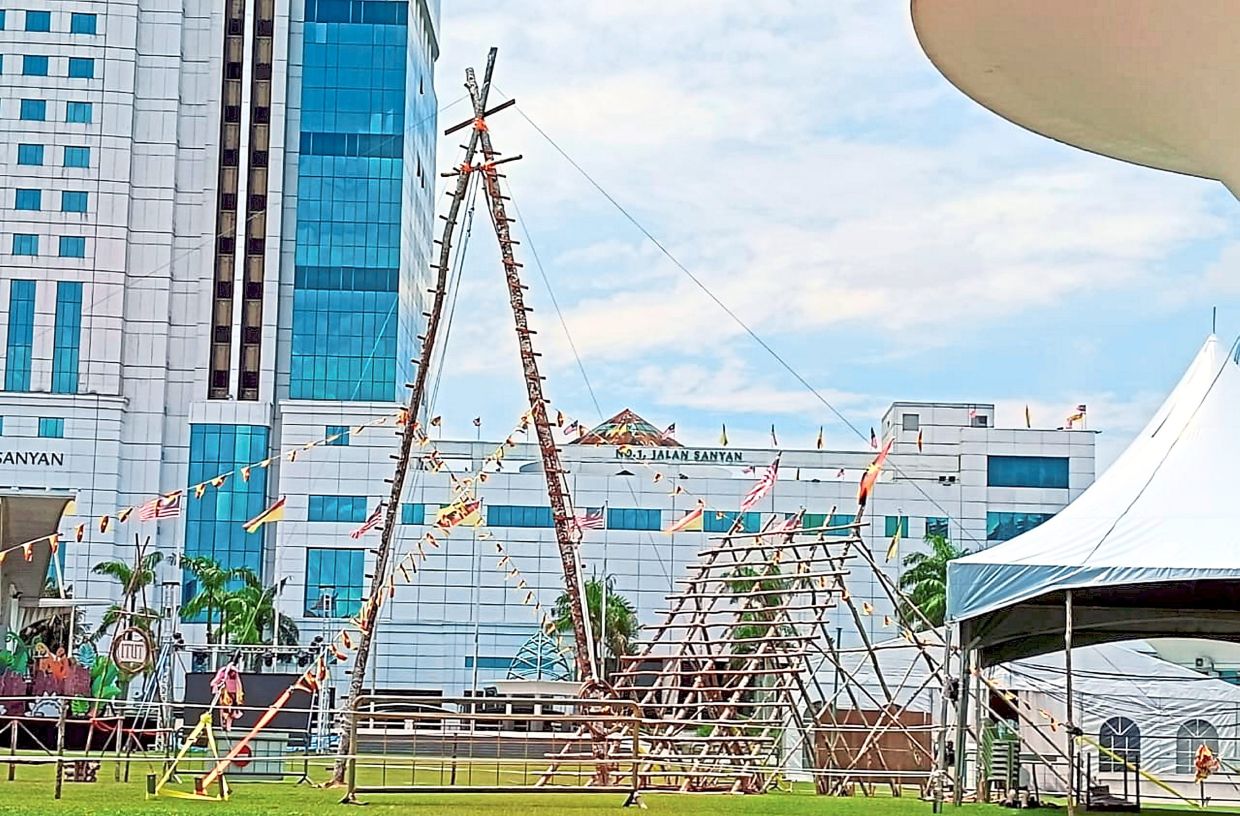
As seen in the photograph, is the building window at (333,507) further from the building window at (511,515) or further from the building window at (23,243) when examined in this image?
the building window at (23,243)

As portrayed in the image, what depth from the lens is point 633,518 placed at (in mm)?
66312

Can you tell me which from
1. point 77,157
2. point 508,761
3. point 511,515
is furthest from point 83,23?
point 508,761

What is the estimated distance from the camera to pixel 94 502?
69375 mm

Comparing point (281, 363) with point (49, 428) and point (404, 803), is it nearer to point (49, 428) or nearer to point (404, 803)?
point (49, 428)

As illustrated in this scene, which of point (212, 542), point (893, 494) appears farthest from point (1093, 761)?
point (212, 542)

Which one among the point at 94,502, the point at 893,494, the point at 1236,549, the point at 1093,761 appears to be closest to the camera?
the point at 1236,549

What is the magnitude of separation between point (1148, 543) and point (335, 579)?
175 feet

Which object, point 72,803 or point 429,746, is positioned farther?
point 429,746

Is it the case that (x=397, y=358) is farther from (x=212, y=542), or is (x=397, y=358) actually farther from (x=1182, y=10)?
(x=1182, y=10)

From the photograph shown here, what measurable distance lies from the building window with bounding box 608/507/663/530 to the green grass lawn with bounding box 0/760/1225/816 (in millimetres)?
45202

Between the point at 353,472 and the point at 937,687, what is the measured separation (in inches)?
1667

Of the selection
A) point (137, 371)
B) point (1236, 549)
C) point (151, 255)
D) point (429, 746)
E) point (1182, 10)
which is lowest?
point (429, 746)

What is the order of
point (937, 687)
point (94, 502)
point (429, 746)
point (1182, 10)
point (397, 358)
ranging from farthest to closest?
point (397, 358), point (94, 502), point (429, 746), point (937, 687), point (1182, 10)

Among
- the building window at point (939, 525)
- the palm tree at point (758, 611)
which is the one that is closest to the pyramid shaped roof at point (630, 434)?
the building window at point (939, 525)
